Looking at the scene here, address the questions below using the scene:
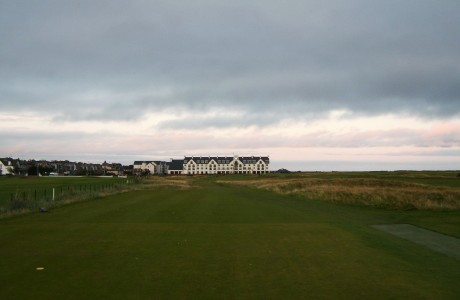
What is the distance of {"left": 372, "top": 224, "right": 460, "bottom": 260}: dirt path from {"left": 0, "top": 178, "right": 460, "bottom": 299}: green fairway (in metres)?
0.59

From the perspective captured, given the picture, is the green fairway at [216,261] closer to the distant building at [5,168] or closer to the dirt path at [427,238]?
the dirt path at [427,238]

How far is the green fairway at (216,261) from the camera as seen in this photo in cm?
925

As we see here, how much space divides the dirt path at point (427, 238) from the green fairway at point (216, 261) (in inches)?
23.4

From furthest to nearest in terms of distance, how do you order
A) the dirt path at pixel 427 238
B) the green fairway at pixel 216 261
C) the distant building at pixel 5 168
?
the distant building at pixel 5 168 < the dirt path at pixel 427 238 < the green fairway at pixel 216 261

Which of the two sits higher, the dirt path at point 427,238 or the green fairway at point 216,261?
the green fairway at point 216,261

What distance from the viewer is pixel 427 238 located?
1698cm

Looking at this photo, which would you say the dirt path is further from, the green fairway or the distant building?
the distant building

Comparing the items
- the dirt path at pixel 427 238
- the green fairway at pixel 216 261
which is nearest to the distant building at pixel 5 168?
the green fairway at pixel 216 261

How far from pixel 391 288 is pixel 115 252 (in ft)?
25.8

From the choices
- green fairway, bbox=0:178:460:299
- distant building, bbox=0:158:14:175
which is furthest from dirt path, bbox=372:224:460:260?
distant building, bbox=0:158:14:175

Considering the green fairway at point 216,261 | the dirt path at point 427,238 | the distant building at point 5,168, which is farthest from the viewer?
the distant building at point 5,168

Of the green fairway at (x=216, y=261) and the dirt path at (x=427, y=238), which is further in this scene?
the dirt path at (x=427, y=238)

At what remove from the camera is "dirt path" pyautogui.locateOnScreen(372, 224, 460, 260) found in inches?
573

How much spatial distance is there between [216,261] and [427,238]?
9.23 meters
